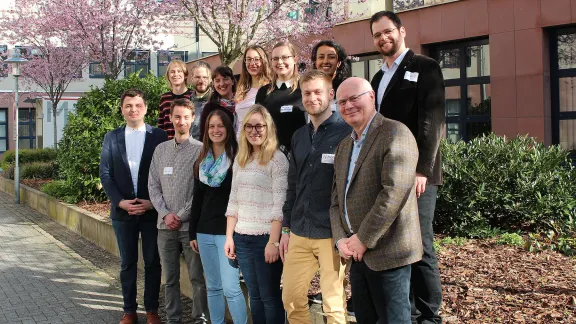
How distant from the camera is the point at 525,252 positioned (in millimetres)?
7145

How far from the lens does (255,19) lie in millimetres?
17156

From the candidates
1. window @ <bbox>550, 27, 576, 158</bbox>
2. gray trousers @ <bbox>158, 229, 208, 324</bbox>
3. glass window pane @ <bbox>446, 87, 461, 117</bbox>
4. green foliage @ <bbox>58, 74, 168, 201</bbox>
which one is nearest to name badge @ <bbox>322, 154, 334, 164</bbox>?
gray trousers @ <bbox>158, 229, 208, 324</bbox>

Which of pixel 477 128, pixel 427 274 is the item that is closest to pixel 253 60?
pixel 427 274

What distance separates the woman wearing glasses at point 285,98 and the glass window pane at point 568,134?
11.9m

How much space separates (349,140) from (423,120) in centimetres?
65

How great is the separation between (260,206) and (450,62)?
1445cm

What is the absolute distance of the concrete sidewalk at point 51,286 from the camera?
280 inches

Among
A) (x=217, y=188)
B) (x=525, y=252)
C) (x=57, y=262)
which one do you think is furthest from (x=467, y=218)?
(x=57, y=262)

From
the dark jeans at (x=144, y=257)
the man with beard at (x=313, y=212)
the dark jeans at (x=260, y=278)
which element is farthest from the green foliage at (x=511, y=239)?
the dark jeans at (x=144, y=257)

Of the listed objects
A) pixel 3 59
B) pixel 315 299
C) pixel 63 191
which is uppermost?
pixel 3 59

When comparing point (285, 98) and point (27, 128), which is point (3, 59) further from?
point (285, 98)

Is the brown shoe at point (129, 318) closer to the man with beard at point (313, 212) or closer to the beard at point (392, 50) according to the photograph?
the man with beard at point (313, 212)

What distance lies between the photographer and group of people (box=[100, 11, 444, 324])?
388 cm

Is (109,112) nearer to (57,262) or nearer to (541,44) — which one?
(57,262)
